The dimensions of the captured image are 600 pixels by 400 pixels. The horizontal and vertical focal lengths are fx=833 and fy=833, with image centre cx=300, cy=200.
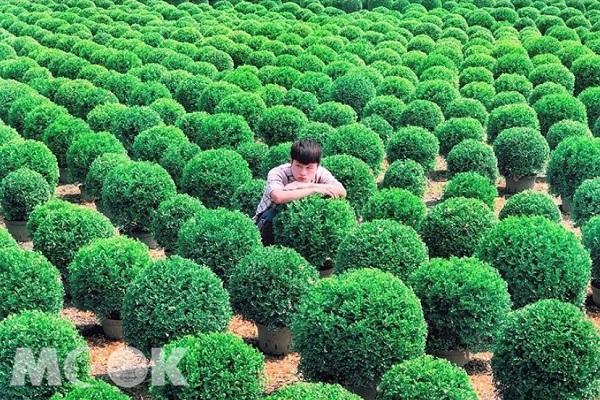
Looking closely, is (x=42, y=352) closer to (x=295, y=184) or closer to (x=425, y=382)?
(x=425, y=382)

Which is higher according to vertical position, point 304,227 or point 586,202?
point 586,202

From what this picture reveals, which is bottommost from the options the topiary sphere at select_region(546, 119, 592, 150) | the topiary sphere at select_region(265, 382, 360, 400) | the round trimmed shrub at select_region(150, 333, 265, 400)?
the round trimmed shrub at select_region(150, 333, 265, 400)

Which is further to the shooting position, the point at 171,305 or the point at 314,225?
the point at 314,225

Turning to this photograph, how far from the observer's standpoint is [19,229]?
14.0 metres

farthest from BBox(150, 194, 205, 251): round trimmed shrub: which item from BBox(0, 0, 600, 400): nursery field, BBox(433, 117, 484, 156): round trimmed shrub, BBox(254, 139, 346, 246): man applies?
BBox(433, 117, 484, 156): round trimmed shrub

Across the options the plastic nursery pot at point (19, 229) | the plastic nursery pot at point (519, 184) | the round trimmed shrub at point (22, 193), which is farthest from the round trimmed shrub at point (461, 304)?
the plastic nursery pot at point (19, 229)

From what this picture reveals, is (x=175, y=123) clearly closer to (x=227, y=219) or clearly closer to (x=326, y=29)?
(x=227, y=219)

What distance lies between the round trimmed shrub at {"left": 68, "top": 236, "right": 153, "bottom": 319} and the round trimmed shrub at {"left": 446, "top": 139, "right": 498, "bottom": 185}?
6.73m

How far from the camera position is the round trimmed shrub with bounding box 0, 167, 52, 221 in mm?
13602

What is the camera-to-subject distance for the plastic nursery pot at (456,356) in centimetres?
958

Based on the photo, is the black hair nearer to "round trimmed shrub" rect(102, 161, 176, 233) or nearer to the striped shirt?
the striped shirt

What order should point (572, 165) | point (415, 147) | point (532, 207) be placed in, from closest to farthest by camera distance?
point (532, 207)
point (572, 165)
point (415, 147)

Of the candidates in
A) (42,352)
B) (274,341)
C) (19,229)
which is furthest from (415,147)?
(42,352)

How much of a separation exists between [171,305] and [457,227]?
4226mm
